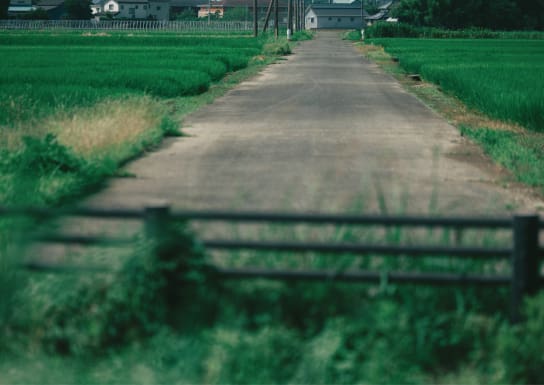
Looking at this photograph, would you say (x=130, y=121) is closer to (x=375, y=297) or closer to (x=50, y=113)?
(x=50, y=113)

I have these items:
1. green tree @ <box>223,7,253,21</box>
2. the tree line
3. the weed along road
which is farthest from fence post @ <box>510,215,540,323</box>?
green tree @ <box>223,7,253,21</box>

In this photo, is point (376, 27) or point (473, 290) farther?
point (376, 27)

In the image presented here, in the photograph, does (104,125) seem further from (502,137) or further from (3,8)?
(3,8)

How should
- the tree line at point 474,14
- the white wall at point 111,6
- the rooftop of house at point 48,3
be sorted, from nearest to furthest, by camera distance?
the tree line at point 474,14
the white wall at point 111,6
the rooftop of house at point 48,3

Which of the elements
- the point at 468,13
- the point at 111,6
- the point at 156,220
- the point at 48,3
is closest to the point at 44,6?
the point at 48,3

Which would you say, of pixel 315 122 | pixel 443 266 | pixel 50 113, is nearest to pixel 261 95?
pixel 315 122

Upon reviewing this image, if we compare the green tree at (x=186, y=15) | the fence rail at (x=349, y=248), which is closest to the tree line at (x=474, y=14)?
the green tree at (x=186, y=15)

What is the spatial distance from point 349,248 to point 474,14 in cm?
9182

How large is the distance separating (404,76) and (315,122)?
16.0 meters

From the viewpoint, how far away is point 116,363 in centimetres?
468

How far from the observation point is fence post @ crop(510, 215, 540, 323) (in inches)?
190

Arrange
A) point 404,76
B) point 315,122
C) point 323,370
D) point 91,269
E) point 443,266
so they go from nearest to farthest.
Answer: point 323,370 < point 91,269 < point 443,266 < point 315,122 < point 404,76

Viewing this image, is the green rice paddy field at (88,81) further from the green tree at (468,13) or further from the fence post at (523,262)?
the green tree at (468,13)

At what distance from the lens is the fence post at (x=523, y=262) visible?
4.82 metres
